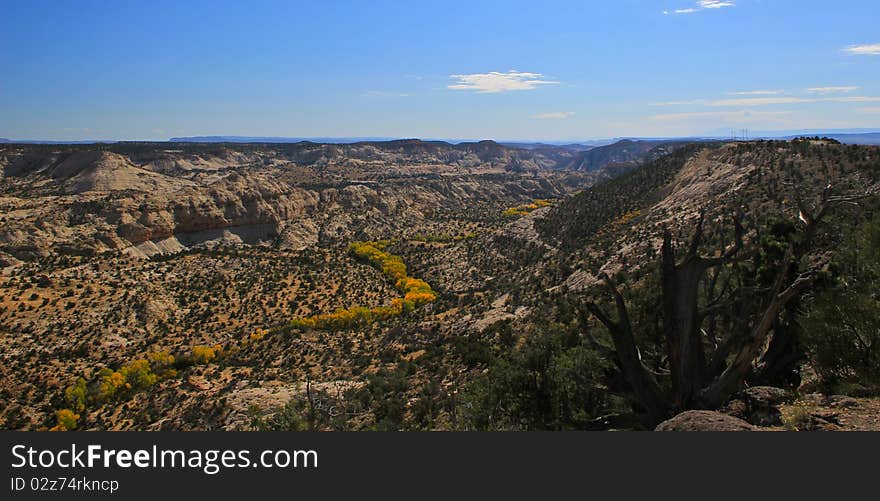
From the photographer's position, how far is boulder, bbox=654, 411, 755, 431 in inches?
319

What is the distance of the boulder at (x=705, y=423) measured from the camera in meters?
8.09

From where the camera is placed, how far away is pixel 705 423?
8281mm

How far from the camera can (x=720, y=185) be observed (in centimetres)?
4541

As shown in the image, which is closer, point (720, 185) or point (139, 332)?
point (139, 332)

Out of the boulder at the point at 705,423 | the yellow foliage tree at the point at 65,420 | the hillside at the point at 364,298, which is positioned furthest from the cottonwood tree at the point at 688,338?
the yellow foliage tree at the point at 65,420

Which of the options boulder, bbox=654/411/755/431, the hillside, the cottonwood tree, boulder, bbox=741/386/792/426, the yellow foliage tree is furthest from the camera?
the yellow foliage tree

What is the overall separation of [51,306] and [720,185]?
62714 mm

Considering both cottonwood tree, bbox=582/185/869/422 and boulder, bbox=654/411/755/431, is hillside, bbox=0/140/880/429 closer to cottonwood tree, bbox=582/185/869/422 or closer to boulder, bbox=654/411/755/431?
cottonwood tree, bbox=582/185/869/422

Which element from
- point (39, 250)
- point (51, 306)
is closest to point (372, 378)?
point (51, 306)

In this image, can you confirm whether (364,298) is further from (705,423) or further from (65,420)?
(705,423)

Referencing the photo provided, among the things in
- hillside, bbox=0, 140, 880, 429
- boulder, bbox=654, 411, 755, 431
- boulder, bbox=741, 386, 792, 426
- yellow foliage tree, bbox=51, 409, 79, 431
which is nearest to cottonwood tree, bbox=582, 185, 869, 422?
boulder, bbox=741, 386, 792, 426

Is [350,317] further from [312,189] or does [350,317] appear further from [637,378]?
[312,189]

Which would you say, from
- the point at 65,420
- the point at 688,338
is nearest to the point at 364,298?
the point at 65,420

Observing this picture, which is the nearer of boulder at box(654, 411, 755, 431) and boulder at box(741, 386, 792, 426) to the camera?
boulder at box(654, 411, 755, 431)
